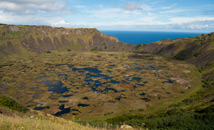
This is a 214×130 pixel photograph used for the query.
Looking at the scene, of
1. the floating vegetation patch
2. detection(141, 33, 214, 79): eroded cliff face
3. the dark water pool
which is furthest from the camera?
detection(141, 33, 214, 79): eroded cliff face

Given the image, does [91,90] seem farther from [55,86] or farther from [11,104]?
[11,104]

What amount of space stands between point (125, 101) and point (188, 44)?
537ft

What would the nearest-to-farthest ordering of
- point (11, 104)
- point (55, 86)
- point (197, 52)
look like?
1. point (11, 104)
2. point (55, 86)
3. point (197, 52)

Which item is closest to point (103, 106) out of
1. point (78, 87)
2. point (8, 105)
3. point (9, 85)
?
point (78, 87)

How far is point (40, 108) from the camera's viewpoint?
66188 mm

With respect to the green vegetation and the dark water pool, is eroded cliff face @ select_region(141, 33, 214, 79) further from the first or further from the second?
the green vegetation

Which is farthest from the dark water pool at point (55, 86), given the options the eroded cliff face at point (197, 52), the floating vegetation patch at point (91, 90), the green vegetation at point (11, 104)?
the eroded cliff face at point (197, 52)

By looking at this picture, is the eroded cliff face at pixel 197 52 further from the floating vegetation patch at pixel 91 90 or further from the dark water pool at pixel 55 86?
the dark water pool at pixel 55 86

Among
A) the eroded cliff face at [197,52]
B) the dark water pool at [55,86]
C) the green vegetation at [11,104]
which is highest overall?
the eroded cliff face at [197,52]

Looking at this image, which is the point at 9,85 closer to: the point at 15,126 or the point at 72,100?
the point at 72,100

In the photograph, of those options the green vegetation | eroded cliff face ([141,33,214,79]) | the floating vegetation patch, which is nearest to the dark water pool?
the floating vegetation patch

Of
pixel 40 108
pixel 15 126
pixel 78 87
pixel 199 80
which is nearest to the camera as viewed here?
pixel 15 126

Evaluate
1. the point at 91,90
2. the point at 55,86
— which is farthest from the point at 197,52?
the point at 55,86

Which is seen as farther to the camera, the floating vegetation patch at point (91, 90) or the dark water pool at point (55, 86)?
the dark water pool at point (55, 86)
